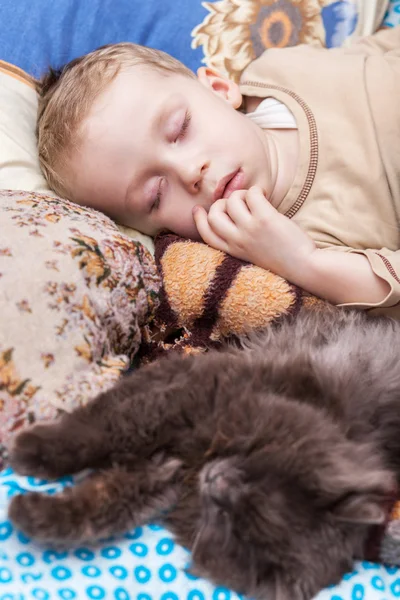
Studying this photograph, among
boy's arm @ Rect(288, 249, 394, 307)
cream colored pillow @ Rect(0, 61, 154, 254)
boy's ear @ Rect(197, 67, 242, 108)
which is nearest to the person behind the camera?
boy's arm @ Rect(288, 249, 394, 307)

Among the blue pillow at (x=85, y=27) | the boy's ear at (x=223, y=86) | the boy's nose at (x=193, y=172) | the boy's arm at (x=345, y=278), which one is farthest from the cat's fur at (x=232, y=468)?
the blue pillow at (x=85, y=27)

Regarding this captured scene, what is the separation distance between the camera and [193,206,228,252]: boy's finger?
129 centimetres

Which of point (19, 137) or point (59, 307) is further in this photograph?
point (19, 137)

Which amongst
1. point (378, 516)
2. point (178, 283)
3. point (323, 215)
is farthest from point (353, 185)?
point (378, 516)

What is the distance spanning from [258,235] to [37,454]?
67 cm

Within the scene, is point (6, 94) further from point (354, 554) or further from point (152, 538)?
point (354, 554)

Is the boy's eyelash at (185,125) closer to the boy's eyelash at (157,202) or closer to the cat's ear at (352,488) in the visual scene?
the boy's eyelash at (157,202)

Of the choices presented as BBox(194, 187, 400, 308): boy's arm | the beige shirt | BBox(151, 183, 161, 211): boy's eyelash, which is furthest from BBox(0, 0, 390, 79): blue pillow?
BBox(194, 187, 400, 308): boy's arm

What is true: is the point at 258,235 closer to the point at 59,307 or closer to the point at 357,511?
the point at 59,307

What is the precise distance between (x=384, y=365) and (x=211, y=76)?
1031 millimetres

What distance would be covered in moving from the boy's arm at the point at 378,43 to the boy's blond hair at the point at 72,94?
0.52 meters

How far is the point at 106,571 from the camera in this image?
2.46 feet

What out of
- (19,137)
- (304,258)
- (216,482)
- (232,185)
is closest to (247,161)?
(232,185)

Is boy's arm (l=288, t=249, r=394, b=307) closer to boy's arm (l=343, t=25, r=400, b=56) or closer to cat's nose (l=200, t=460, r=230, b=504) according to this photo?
cat's nose (l=200, t=460, r=230, b=504)
